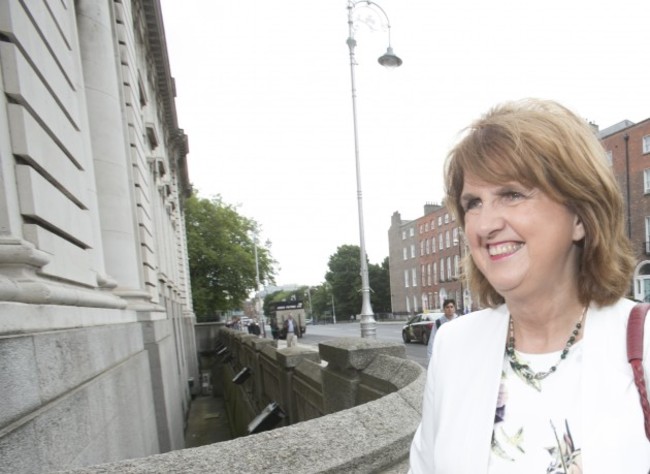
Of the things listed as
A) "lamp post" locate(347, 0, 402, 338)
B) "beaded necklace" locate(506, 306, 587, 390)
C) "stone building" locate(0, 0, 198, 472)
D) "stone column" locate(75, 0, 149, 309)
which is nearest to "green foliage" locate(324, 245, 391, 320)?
"lamp post" locate(347, 0, 402, 338)

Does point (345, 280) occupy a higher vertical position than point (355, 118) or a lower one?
lower

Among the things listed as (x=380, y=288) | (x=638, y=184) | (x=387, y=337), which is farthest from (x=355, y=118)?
(x=380, y=288)

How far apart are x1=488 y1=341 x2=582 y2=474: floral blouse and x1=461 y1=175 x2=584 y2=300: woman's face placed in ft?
0.71

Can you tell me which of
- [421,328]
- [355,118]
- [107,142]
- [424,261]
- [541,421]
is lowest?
[421,328]

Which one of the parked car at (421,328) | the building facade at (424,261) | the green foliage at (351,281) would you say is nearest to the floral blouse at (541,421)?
the parked car at (421,328)

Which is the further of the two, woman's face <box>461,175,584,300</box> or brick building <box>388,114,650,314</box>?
brick building <box>388,114,650,314</box>

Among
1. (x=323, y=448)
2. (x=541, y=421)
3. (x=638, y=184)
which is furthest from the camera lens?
(x=638, y=184)

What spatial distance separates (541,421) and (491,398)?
139mm

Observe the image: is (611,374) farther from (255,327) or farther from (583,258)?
(255,327)

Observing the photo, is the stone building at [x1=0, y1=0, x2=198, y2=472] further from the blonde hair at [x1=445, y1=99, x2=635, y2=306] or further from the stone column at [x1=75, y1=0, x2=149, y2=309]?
the blonde hair at [x1=445, y1=99, x2=635, y2=306]

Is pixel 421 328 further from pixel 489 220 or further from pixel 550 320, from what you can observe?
pixel 489 220

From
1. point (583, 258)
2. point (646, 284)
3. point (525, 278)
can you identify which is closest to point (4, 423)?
point (525, 278)

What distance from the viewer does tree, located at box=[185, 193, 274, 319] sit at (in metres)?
31.5

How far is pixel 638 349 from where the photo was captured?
1030mm
